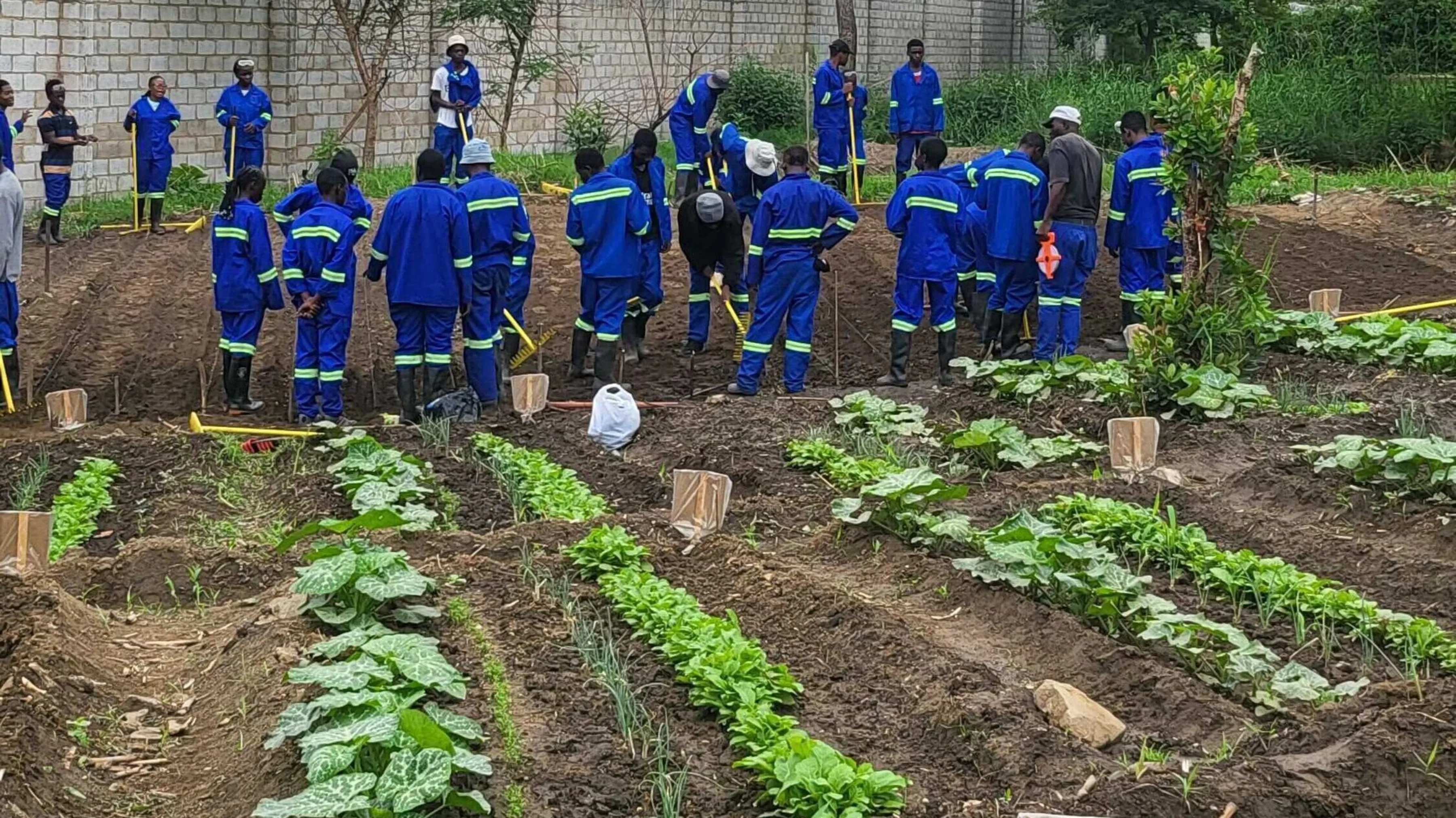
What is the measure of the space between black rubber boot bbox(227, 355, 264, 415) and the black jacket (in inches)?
137

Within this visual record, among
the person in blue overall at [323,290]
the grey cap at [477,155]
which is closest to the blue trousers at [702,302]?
the grey cap at [477,155]

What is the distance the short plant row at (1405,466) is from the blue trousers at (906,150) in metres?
11.3

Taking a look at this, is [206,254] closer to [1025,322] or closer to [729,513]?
[1025,322]

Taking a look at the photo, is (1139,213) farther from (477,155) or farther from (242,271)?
(242,271)

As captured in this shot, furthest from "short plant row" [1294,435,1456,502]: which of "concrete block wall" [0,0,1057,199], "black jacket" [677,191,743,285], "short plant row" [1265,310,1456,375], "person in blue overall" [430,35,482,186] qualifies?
"concrete block wall" [0,0,1057,199]

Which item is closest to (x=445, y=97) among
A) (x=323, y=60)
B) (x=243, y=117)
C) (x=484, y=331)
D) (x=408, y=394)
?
(x=243, y=117)

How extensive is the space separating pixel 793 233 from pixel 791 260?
0.23 meters

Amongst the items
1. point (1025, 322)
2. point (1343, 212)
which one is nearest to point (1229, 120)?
point (1025, 322)

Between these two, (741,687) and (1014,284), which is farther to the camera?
(1014,284)

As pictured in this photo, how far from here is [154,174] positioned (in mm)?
18125

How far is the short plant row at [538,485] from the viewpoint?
920 centimetres

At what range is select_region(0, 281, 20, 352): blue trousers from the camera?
1197 centimetres

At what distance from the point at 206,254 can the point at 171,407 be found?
5.03 meters

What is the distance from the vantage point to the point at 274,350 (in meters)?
14.1
